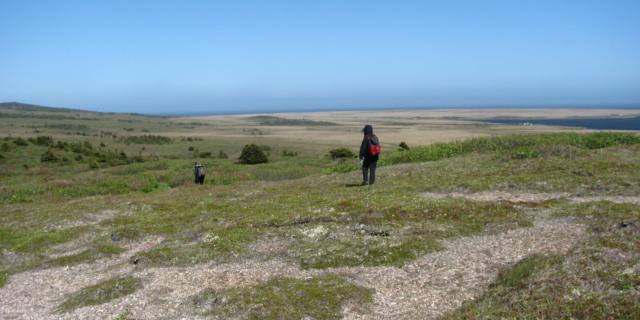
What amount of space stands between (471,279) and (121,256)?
40.4 feet

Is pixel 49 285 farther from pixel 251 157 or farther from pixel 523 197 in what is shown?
pixel 251 157

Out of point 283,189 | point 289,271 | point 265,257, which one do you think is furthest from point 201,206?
point 289,271

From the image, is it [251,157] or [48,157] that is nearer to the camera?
[251,157]

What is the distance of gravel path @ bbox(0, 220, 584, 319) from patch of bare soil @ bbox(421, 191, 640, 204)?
4.45 meters

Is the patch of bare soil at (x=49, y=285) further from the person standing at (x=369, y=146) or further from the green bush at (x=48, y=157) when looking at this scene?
the green bush at (x=48, y=157)

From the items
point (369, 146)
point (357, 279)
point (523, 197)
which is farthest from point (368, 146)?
point (357, 279)

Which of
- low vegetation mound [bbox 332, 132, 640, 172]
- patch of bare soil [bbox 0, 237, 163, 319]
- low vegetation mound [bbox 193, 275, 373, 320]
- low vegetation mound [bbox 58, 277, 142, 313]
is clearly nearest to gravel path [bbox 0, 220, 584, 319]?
patch of bare soil [bbox 0, 237, 163, 319]

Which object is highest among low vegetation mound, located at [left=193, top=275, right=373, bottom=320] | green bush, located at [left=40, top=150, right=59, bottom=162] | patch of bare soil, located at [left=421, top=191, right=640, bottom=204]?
patch of bare soil, located at [left=421, top=191, right=640, bottom=204]

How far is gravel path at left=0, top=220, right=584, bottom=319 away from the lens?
12.2 meters

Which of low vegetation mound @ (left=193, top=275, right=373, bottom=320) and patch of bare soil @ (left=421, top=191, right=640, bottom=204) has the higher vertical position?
patch of bare soil @ (left=421, top=191, right=640, bottom=204)

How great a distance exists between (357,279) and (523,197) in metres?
11.7

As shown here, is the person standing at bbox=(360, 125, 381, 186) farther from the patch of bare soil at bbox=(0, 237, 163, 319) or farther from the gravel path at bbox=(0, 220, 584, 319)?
the patch of bare soil at bbox=(0, 237, 163, 319)

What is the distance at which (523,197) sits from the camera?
2214 cm

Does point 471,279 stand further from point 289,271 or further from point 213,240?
point 213,240
